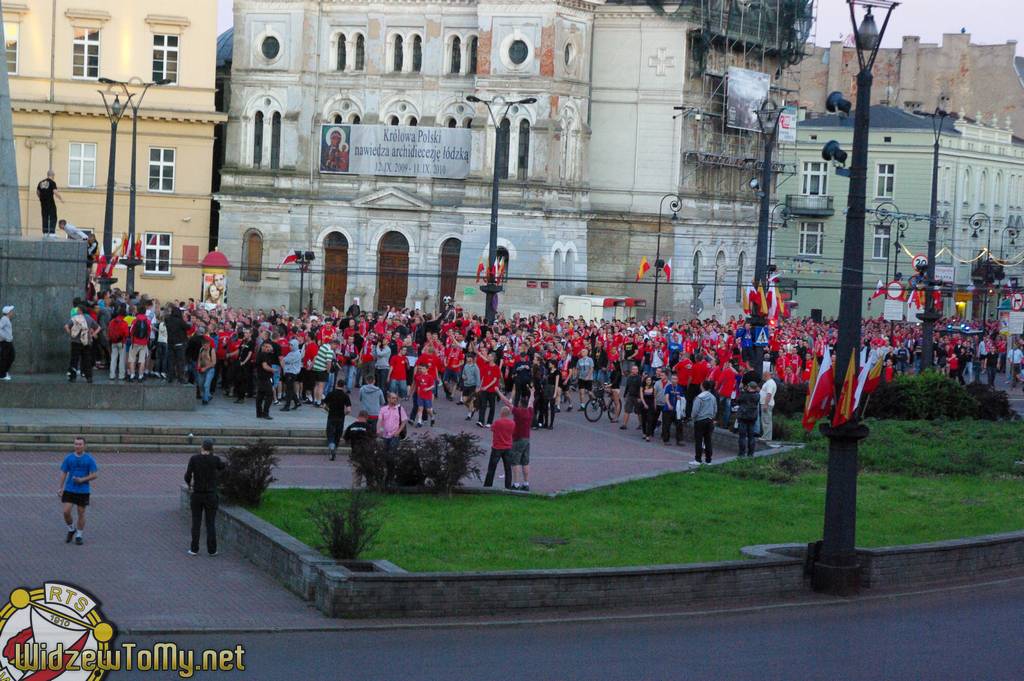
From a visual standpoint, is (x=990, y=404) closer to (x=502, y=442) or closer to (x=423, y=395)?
(x=423, y=395)

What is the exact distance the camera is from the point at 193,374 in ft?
116

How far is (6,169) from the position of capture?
103 ft

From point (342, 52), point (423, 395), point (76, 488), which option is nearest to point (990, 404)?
point (423, 395)

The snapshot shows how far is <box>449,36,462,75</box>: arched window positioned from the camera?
68.6 metres

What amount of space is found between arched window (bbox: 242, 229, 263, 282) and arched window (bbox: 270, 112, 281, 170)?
3010 millimetres

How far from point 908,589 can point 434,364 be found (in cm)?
1626

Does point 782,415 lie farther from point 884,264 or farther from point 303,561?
point 884,264

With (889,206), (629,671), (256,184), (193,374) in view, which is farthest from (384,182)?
(629,671)

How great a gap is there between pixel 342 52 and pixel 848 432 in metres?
53.1

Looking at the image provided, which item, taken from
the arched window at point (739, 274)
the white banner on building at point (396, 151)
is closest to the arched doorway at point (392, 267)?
the white banner on building at point (396, 151)

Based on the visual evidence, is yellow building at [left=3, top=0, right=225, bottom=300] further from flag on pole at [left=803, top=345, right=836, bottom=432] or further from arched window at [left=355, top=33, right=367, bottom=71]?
flag on pole at [left=803, top=345, right=836, bottom=432]

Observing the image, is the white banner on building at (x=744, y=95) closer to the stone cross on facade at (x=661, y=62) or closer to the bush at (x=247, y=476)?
the stone cross on facade at (x=661, y=62)

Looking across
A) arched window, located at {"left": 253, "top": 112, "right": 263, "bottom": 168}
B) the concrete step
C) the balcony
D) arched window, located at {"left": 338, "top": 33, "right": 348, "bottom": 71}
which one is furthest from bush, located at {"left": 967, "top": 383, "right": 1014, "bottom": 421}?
the balcony

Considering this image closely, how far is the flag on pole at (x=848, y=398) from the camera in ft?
64.8
